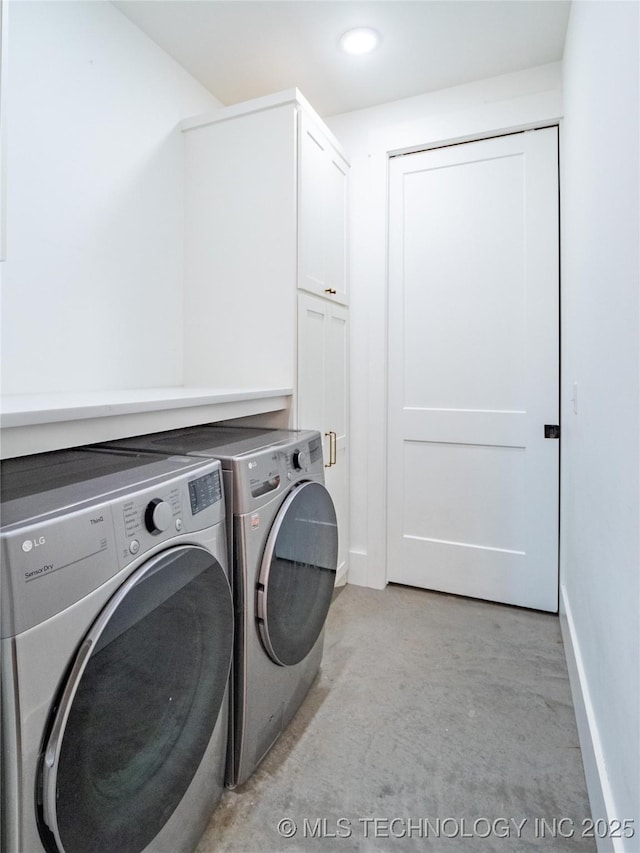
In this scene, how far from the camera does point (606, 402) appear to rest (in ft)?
3.93

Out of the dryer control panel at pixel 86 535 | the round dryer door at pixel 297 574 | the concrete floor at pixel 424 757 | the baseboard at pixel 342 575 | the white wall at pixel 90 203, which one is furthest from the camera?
the baseboard at pixel 342 575

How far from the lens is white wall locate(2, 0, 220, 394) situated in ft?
4.92

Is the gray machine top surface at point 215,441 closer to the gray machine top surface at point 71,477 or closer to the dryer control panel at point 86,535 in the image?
the gray machine top surface at point 71,477

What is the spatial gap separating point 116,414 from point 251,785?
1080 mm

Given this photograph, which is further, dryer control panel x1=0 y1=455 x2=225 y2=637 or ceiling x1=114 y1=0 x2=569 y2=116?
ceiling x1=114 y1=0 x2=569 y2=116

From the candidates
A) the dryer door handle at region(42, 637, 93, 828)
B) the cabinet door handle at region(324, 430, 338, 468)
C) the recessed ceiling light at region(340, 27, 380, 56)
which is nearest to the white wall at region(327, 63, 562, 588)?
the cabinet door handle at region(324, 430, 338, 468)

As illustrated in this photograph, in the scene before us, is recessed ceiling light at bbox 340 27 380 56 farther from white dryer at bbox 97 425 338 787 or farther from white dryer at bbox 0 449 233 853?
white dryer at bbox 0 449 233 853

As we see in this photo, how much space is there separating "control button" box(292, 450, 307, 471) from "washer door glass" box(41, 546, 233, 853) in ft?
1.55

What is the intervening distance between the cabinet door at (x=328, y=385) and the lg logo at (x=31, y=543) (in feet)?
4.41

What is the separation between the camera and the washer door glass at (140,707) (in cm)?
74

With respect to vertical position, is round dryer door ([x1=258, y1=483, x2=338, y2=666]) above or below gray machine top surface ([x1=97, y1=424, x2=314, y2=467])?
below

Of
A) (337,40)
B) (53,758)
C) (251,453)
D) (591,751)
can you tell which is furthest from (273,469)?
(337,40)

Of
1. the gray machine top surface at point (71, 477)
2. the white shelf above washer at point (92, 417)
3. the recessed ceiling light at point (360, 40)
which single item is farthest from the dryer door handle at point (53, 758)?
the recessed ceiling light at point (360, 40)

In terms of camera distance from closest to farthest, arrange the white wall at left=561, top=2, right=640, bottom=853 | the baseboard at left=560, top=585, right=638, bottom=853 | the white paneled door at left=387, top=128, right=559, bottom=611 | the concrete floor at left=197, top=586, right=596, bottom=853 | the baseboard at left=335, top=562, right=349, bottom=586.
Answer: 1. the white wall at left=561, top=2, right=640, bottom=853
2. the baseboard at left=560, top=585, right=638, bottom=853
3. the concrete floor at left=197, top=586, right=596, bottom=853
4. the white paneled door at left=387, top=128, right=559, bottom=611
5. the baseboard at left=335, top=562, right=349, bottom=586
